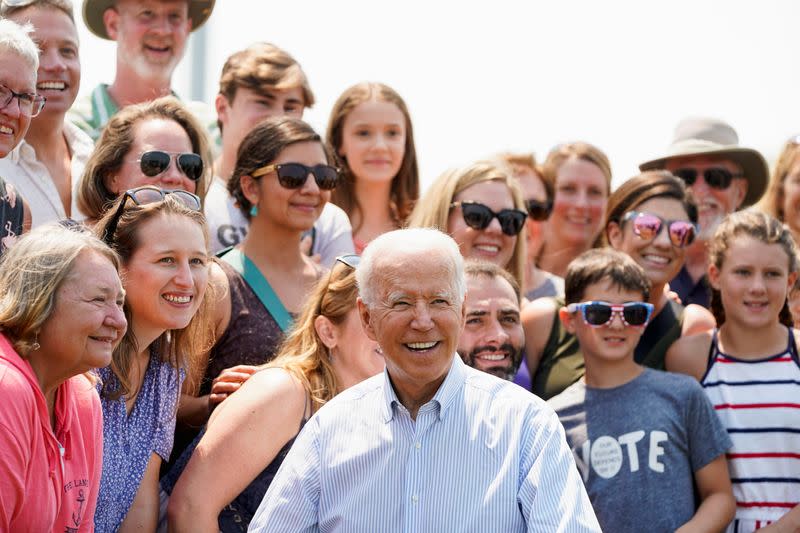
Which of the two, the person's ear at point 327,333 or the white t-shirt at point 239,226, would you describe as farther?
the white t-shirt at point 239,226

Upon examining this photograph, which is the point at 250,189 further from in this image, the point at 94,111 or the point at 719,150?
the point at 719,150

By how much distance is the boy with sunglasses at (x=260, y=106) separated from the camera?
6.15m

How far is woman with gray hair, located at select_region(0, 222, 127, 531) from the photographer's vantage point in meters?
3.39

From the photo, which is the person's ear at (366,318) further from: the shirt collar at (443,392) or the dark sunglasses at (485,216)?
the dark sunglasses at (485,216)

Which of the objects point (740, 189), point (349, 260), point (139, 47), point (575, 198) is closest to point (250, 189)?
point (349, 260)

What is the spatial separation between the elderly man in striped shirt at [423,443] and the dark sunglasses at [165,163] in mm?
1782

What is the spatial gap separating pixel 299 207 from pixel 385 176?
3.87ft

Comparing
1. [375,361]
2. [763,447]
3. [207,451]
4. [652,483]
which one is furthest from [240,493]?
[763,447]

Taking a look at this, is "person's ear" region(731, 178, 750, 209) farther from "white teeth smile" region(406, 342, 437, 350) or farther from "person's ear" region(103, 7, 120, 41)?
"white teeth smile" region(406, 342, 437, 350)

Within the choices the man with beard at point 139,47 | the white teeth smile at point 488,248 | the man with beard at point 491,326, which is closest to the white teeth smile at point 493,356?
the man with beard at point 491,326

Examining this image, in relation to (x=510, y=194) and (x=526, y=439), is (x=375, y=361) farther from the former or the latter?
(x=510, y=194)

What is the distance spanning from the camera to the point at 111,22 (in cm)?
687

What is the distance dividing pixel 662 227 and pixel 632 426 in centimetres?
145

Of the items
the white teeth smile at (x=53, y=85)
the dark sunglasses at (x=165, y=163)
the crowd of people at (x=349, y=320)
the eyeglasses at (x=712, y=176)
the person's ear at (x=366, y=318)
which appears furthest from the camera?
the eyeglasses at (x=712, y=176)
